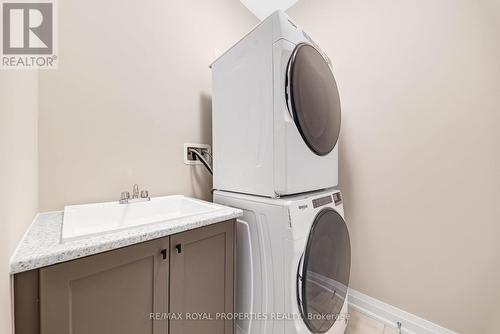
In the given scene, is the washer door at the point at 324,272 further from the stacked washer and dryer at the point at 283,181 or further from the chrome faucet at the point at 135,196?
the chrome faucet at the point at 135,196

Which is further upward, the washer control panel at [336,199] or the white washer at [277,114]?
the white washer at [277,114]

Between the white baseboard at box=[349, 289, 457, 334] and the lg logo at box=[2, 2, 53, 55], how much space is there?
239cm

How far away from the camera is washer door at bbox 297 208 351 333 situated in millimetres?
900

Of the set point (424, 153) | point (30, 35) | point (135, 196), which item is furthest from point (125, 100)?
point (424, 153)

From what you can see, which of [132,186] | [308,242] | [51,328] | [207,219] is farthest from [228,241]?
[132,186]

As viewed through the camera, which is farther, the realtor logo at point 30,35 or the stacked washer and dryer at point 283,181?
the stacked washer and dryer at point 283,181

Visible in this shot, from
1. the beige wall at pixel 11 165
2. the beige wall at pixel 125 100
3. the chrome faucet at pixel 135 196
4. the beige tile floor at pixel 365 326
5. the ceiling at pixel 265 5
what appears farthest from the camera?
the ceiling at pixel 265 5

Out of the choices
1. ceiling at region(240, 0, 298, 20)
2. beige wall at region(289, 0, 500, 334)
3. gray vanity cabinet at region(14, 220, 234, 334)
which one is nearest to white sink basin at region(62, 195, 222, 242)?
gray vanity cabinet at region(14, 220, 234, 334)

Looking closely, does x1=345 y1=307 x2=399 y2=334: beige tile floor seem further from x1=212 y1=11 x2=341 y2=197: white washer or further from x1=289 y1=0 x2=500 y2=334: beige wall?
x1=212 y1=11 x2=341 y2=197: white washer

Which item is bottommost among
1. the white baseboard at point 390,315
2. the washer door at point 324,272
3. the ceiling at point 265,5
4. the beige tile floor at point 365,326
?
the beige tile floor at point 365,326

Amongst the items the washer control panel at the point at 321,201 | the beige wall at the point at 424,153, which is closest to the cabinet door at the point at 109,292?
the washer control panel at the point at 321,201

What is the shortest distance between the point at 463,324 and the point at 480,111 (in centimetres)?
121

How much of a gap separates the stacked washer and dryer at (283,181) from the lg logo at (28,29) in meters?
0.89

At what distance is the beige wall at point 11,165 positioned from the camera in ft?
1.41
